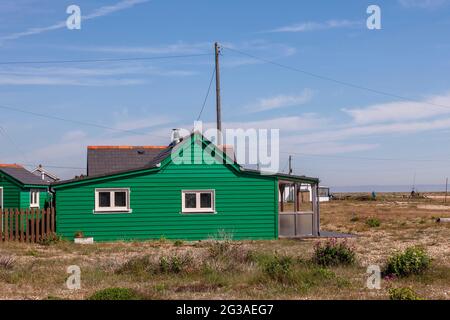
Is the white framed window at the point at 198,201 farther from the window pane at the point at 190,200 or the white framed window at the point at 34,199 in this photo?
the white framed window at the point at 34,199

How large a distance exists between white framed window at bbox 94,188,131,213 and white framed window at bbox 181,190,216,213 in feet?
7.37

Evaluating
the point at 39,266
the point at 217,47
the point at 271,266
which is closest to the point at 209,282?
the point at 271,266

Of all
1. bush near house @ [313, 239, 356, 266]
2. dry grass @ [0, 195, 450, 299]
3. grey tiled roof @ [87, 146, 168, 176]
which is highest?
grey tiled roof @ [87, 146, 168, 176]

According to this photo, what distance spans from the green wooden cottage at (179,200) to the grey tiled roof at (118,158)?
543 centimetres

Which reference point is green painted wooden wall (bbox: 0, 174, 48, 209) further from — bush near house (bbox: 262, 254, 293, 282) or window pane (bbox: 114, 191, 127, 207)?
bush near house (bbox: 262, 254, 293, 282)

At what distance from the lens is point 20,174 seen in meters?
31.6

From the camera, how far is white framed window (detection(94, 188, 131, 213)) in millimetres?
24484

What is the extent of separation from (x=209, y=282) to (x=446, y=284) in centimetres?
487

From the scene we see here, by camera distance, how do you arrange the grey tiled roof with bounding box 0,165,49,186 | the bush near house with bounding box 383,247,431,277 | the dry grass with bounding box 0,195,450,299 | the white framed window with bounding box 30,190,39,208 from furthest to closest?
the white framed window with bounding box 30,190,39,208
the grey tiled roof with bounding box 0,165,49,186
the bush near house with bounding box 383,247,431,277
the dry grass with bounding box 0,195,450,299

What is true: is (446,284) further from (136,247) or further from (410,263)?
(136,247)

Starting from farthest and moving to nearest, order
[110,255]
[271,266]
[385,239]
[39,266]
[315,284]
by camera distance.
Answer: [385,239]
[110,255]
[39,266]
[271,266]
[315,284]

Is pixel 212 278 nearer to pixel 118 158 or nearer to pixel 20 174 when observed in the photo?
pixel 118 158

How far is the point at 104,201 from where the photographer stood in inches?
969

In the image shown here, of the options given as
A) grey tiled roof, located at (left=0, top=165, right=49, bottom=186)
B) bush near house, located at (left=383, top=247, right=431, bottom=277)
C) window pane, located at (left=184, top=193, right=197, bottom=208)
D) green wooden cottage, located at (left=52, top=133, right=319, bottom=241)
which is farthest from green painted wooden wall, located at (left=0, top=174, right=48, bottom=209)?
bush near house, located at (left=383, top=247, right=431, bottom=277)
